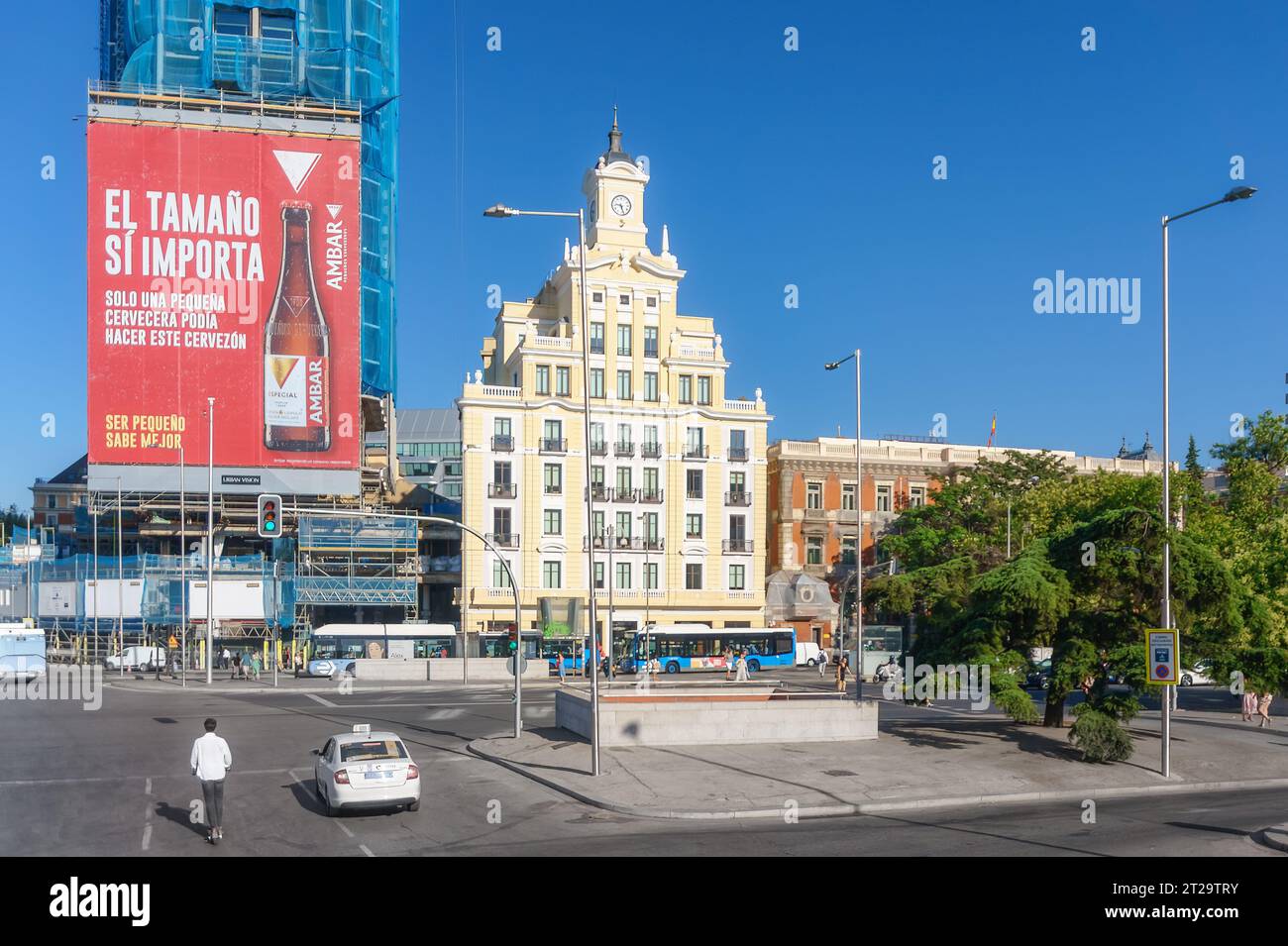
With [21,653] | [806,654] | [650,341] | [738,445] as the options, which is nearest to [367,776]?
[21,653]

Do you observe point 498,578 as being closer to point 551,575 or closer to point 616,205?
point 551,575

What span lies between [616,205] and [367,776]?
62954 millimetres

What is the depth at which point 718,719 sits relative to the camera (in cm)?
2889

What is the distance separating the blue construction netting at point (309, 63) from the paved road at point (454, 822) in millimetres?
49068

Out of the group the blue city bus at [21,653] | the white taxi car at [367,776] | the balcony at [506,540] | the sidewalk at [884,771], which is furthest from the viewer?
the balcony at [506,540]

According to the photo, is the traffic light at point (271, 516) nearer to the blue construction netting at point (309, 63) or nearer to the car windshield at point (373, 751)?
the car windshield at point (373, 751)

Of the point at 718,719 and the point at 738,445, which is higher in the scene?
the point at 738,445

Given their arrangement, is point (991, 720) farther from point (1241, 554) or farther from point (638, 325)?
point (638, 325)

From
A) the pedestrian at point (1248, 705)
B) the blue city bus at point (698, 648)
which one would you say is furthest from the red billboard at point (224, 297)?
the pedestrian at point (1248, 705)

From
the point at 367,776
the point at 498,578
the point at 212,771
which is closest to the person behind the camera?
the point at 212,771

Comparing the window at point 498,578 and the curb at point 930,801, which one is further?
the window at point 498,578

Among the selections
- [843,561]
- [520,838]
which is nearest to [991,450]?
[843,561]

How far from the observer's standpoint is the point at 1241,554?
4422 cm

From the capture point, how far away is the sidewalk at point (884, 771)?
22250mm
